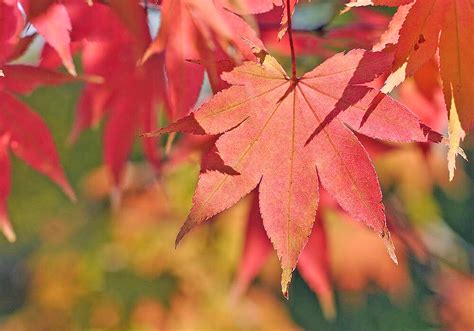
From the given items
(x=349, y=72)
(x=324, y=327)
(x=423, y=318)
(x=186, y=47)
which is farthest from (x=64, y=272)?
(x=349, y=72)

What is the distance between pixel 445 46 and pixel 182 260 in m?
1.30

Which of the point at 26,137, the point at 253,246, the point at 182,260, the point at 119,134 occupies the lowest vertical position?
the point at 182,260

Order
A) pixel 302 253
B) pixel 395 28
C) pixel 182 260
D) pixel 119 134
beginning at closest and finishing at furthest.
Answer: pixel 395 28 < pixel 119 134 < pixel 302 253 < pixel 182 260

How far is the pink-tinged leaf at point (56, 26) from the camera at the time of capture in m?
0.54

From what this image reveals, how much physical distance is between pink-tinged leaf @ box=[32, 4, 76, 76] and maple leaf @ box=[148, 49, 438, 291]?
119 millimetres

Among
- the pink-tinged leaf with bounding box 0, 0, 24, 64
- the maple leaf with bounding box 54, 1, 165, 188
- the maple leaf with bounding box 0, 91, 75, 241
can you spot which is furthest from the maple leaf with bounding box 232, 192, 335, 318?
the pink-tinged leaf with bounding box 0, 0, 24, 64

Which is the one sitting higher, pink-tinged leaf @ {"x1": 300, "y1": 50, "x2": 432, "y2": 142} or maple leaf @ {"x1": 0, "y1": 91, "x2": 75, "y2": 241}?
pink-tinged leaf @ {"x1": 300, "y1": 50, "x2": 432, "y2": 142}

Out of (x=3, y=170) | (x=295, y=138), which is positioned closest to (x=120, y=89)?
(x=3, y=170)

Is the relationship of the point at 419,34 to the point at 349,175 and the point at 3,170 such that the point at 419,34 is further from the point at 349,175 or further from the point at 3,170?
the point at 3,170

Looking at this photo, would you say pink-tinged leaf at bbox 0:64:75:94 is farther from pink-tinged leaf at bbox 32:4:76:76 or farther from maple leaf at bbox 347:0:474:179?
maple leaf at bbox 347:0:474:179

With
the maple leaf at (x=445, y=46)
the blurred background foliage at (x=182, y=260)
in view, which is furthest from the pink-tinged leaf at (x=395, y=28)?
the blurred background foliage at (x=182, y=260)

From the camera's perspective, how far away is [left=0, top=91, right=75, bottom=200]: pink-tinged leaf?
70 centimetres

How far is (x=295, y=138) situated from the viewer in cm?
54

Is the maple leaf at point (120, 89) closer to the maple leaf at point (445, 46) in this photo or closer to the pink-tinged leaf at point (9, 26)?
the pink-tinged leaf at point (9, 26)
